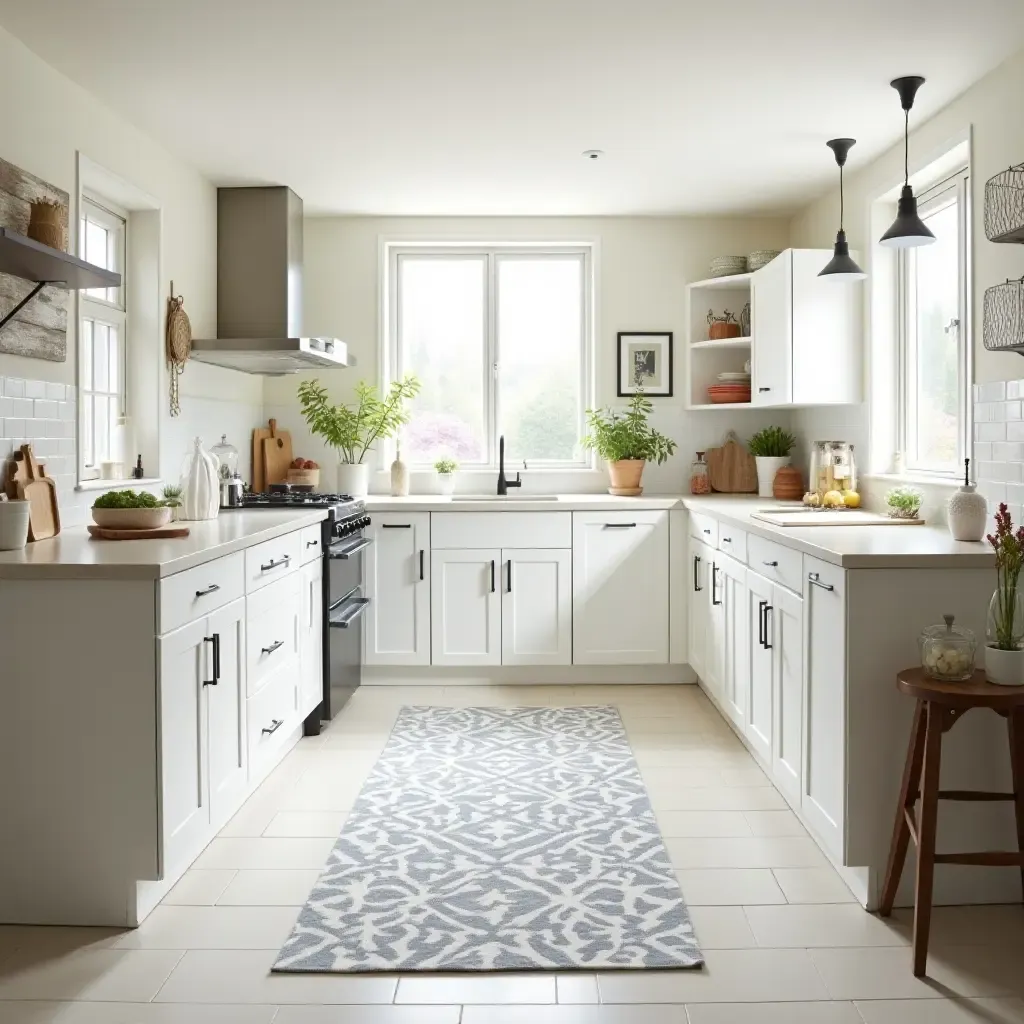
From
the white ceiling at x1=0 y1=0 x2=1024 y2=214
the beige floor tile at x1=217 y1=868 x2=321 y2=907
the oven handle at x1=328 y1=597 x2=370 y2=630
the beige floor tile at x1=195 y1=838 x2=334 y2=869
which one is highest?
the white ceiling at x1=0 y1=0 x2=1024 y2=214

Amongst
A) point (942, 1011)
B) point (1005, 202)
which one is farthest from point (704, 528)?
point (942, 1011)

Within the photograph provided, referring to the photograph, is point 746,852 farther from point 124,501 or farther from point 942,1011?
point 124,501

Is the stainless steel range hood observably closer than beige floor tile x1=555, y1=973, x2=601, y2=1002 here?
No

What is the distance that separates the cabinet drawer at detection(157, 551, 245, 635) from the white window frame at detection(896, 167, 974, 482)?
8.38ft

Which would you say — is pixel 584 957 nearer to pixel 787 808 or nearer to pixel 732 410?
pixel 787 808

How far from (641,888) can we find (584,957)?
1.40 feet

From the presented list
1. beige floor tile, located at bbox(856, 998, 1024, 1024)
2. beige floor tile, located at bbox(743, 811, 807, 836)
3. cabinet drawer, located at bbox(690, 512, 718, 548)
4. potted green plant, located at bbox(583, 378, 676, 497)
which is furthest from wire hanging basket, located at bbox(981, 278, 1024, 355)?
potted green plant, located at bbox(583, 378, 676, 497)

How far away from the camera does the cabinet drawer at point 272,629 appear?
11.2 feet

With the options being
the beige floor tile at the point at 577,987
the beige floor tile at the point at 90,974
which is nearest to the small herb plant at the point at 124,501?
the beige floor tile at the point at 90,974

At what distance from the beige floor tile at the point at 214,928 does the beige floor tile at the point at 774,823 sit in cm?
148

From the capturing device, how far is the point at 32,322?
10.7 ft

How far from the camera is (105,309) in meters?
4.07

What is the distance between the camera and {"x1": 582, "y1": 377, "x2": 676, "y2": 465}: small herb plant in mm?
5555

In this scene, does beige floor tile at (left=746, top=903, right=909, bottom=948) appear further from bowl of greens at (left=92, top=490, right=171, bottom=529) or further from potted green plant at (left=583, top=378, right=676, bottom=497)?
potted green plant at (left=583, top=378, right=676, bottom=497)
